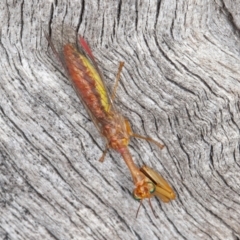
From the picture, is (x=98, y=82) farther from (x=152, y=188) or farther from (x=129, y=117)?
(x=152, y=188)

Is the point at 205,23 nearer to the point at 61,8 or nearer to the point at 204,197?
the point at 61,8

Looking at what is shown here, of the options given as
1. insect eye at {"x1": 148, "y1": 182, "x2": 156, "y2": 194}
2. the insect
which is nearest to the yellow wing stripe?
the insect

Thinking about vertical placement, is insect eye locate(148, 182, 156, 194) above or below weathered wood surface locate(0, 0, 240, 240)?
below

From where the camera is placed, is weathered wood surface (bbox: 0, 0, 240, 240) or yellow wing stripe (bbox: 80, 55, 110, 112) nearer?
weathered wood surface (bbox: 0, 0, 240, 240)

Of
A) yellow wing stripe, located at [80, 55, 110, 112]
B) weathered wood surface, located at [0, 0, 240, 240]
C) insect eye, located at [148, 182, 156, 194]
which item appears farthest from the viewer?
yellow wing stripe, located at [80, 55, 110, 112]

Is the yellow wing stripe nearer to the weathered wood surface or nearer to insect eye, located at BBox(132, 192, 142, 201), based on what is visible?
the weathered wood surface

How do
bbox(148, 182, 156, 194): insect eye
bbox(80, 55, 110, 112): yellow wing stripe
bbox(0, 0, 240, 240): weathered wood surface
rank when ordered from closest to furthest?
bbox(0, 0, 240, 240): weathered wood surface < bbox(148, 182, 156, 194): insect eye < bbox(80, 55, 110, 112): yellow wing stripe
